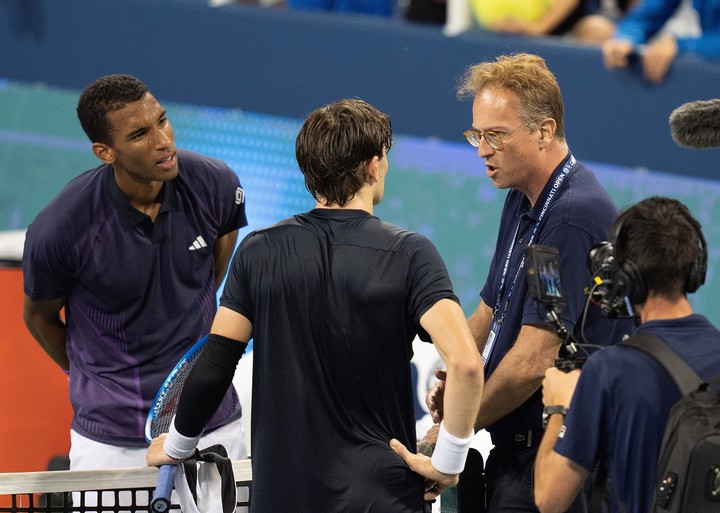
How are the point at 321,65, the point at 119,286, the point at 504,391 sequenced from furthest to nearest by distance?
the point at 321,65 → the point at 119,286 → the point at 504,391

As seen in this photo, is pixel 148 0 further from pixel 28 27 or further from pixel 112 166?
pixel 112 166

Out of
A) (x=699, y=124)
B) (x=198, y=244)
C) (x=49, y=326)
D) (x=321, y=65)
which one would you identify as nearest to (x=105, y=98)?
(x=198, y=244)

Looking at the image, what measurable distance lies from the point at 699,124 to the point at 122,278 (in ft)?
5.88

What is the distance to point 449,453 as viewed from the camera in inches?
114

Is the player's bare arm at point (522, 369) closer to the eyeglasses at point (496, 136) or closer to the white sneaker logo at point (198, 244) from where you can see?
the eyeglasses at point (496, 136)

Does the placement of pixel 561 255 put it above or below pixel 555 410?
above

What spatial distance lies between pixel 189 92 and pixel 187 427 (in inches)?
269

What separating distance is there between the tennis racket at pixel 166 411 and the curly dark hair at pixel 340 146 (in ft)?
1.65

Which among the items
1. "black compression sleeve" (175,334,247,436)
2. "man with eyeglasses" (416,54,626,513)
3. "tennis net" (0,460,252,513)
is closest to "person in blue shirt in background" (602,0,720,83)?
"man with eyeglasses" (416,54,626,513)

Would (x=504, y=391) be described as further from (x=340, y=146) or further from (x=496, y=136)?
(x=340, y=146)

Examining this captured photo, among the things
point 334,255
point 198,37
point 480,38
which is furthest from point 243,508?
point 198,37

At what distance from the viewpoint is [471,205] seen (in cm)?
756

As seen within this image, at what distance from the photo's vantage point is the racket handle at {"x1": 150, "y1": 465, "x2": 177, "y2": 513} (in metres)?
3.04

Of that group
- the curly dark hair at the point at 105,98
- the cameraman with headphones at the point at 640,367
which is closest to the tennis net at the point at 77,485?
the cameraman with headphones at the point at 640,367
